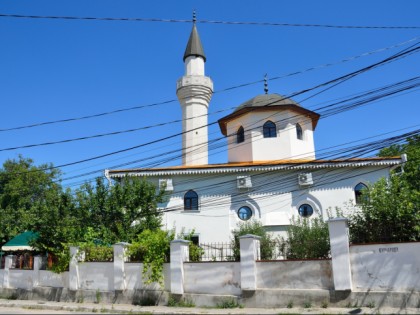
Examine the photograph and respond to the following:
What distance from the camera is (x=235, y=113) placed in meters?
22.5

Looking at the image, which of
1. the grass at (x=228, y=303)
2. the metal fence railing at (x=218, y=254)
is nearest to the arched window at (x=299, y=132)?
the metal fence railing at (x=218, y=254)

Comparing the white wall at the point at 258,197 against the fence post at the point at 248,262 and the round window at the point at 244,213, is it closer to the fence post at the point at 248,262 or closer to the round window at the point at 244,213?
the round window at the point at 244,213

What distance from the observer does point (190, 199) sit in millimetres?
19141

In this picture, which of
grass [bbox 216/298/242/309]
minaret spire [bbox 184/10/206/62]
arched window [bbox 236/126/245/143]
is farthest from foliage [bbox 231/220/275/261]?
minaret spire [bbox 184/10/206/62]

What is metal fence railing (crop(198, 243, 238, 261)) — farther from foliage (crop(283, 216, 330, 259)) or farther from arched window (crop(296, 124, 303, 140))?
arched window (crop(296, 124, 303, 140))

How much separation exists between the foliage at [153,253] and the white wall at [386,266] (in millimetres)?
5258

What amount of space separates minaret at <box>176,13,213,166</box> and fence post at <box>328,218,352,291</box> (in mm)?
13407

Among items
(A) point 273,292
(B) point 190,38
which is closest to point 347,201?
(A) point 273,292

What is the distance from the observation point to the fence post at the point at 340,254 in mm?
9602

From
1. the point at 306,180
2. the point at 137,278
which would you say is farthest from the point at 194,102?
the point at 137,278

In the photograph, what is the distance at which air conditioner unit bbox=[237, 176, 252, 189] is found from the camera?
61.3 feet

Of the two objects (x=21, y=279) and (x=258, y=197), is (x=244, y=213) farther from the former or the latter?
(x=21, y=279)

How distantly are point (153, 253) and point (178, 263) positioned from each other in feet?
3.03

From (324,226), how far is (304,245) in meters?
2.32
